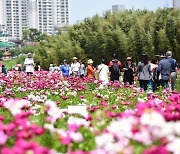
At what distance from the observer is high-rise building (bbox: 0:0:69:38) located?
168325 mm

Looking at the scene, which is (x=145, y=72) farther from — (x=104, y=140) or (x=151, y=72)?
(x=104, y=140)

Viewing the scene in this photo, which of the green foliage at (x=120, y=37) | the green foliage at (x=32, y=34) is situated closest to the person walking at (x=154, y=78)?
the green foliage at (x=120, y=37)

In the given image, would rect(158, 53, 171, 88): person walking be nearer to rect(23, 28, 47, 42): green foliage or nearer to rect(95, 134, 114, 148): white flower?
rect(95, 134, 114, 148): white flower

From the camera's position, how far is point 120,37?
105 ft

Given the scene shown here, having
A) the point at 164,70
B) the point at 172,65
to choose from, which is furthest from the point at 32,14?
the point at 164,70

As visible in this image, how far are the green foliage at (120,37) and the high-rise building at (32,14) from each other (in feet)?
419

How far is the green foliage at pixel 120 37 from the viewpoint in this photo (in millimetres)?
29578

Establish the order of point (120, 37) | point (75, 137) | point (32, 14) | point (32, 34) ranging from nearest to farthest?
1. point (75, 137)
2. point (120, 37)
3. point (32, 34)
4. point (32, 14)

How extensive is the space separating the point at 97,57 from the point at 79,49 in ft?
7.27

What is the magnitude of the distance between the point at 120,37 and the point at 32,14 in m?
139

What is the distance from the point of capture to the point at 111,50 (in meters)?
32.8

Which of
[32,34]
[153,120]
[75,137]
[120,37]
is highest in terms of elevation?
[32,34]

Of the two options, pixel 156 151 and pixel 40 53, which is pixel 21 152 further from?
pixel 40 53

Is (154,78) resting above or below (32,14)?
below
